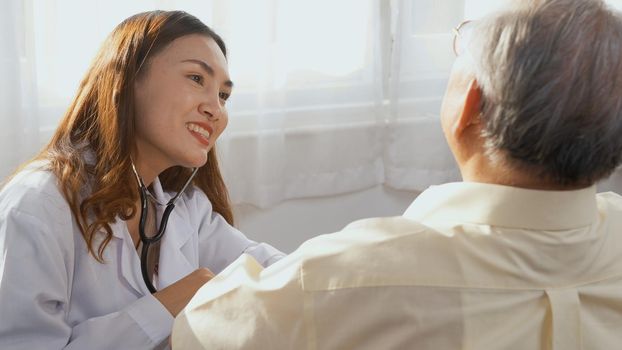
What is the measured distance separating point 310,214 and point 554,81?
156cm

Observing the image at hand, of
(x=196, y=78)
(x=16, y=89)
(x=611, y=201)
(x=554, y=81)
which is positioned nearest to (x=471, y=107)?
(x=554, y=81)

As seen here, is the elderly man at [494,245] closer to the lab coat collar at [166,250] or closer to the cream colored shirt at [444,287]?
the cream colored shirt at [444,287]

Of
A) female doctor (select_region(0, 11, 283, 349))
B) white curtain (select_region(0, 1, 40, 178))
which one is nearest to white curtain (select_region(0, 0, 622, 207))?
white curtain (select_region(0, 1, 40, 178))

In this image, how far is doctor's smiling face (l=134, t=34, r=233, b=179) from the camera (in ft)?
5.68

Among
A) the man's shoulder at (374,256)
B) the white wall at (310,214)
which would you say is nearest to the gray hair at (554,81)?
the man's shoulder at (374,256)

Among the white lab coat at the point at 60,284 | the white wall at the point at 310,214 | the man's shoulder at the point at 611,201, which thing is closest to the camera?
the man's shoulder at the point at 611,201

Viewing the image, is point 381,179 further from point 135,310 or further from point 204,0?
point 135,310

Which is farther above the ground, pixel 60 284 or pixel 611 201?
pixel 611 201

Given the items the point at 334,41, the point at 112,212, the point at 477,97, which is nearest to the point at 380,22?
the point at 334,41

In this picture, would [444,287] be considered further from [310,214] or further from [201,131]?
[310,214]

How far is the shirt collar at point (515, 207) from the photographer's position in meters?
1.17

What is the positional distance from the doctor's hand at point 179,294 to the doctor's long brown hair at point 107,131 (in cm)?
13

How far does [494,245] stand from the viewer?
3.82 ft

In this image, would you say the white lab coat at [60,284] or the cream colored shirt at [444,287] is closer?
the cream colored shirt at [444,287]
